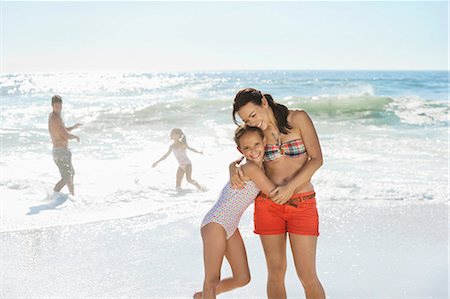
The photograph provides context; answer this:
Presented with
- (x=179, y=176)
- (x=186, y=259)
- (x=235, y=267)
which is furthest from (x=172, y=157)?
(x=235, y=267)

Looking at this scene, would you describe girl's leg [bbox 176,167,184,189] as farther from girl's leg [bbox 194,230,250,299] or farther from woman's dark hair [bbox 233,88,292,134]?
woman's dark hair [bbox 233,88,292,134]

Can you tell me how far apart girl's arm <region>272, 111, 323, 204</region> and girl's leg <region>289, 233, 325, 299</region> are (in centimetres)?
29

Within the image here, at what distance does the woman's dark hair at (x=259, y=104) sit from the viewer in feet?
10.7

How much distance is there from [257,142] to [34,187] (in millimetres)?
6580

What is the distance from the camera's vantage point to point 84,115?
23.8 metres

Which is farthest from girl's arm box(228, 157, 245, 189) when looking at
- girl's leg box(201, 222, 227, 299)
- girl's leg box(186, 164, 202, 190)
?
girl's leg box(186, 164, 202, 190)

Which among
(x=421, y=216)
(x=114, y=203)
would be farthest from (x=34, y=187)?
(x=421, y=216)

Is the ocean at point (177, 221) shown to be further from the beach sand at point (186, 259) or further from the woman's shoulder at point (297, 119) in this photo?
the woman's shoulder at point (297, 119)

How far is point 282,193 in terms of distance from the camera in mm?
3277

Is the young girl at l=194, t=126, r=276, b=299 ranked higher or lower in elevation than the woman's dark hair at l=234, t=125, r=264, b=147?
lower

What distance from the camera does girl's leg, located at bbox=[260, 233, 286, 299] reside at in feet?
11.4

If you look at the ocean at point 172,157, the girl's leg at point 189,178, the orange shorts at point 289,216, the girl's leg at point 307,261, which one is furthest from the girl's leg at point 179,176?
the girl's leg at point 307,261

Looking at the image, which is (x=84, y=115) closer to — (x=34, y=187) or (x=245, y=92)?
(x=34, y=187)

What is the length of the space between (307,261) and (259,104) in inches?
39.5
